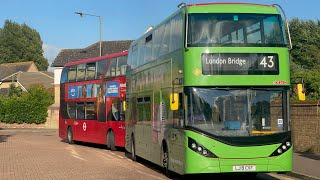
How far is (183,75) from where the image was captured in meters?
11.4

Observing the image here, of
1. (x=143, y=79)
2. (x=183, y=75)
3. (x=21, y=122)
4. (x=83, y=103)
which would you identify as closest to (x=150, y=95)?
(x=143, y=79)

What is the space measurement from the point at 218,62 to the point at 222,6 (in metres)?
1.40

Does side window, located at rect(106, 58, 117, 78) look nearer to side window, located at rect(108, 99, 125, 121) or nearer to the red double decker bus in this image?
the red double decker bus

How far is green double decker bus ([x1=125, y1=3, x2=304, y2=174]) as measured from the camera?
1103cm

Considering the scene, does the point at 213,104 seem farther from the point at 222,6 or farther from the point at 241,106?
the point at 222,6

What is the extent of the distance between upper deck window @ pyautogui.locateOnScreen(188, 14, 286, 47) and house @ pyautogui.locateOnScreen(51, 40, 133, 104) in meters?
50.3

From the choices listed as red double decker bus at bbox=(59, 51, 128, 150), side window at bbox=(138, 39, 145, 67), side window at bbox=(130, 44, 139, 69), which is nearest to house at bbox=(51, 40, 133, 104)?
red double decker bus at bbox=(59, 51, 128, 150)

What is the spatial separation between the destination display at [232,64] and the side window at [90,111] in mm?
14850

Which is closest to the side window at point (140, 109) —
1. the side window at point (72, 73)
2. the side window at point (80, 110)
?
the side window at point (80, 110)

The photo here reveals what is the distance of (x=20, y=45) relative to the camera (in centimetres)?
11600

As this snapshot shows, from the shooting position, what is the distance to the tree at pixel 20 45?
11538 cm

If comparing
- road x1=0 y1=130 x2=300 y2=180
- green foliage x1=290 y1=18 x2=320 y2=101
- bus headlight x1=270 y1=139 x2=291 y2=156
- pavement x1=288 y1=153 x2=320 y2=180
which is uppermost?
green foliage x1=290 y1=18 x2=320 y2=101

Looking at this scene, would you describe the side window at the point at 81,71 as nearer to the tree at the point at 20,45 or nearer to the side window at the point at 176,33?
the side window at the point at 176,33

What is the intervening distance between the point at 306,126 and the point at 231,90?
863cm
